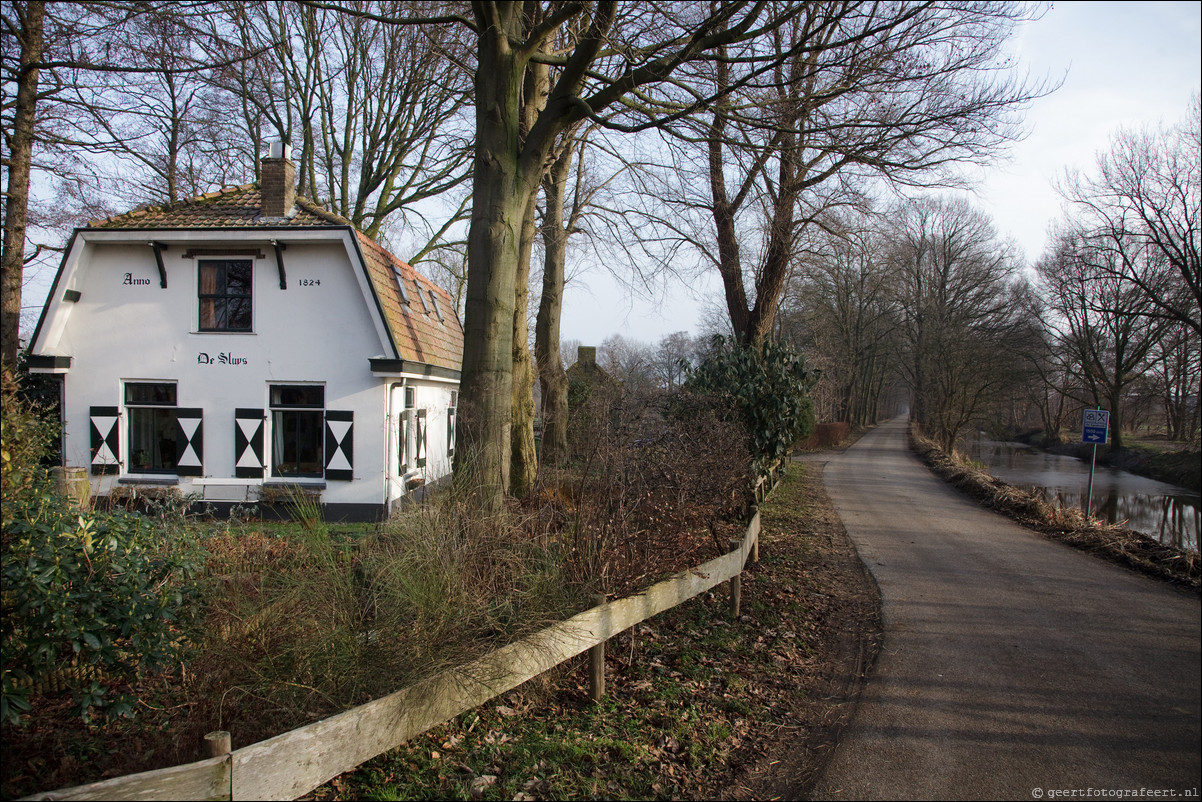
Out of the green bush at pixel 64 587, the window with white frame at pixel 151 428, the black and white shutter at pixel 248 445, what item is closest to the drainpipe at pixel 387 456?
the black and white shutter at pixel 248 445

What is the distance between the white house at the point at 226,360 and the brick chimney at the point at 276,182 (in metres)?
0.40

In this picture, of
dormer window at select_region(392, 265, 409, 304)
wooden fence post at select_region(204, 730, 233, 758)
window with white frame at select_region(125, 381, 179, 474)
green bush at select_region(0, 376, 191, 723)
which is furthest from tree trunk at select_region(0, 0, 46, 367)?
wooden fence post at select_region(204, 730, 233, 758)

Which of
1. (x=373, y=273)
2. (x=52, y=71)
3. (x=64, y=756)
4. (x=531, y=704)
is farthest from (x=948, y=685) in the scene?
(x=52, y=71)

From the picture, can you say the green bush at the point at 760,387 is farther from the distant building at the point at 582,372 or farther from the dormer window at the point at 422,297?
the distant building at the point at 582,372

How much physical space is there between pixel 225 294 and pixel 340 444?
12.4 ft

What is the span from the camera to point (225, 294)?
1360 centimetres

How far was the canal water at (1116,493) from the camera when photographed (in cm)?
1405

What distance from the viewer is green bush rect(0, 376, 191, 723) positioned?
114 inches

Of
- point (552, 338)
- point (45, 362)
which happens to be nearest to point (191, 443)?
point (45, 362)

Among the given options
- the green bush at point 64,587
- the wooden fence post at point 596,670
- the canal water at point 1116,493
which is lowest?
the canal water at point 1116,493

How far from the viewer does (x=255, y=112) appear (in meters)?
21.9

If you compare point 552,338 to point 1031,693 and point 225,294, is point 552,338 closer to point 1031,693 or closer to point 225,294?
point 225,294

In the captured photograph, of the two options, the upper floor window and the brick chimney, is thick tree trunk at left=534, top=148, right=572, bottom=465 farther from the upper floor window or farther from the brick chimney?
the upper floor window

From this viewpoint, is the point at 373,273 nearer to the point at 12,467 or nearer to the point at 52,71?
the point at 52,71
